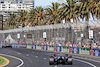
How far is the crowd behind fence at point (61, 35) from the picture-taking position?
42.0 meters

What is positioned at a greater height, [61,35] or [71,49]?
[61,35]

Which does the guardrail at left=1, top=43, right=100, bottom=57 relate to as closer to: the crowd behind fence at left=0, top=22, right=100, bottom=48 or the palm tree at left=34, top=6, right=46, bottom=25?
the crowd behind fence at left=0, top=22, right=100, bottom=48

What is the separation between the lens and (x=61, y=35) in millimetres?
49031

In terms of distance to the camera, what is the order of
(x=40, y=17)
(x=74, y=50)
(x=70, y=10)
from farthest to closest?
(x=40, y=17), (x=70, y=10), (x=74, y=50)

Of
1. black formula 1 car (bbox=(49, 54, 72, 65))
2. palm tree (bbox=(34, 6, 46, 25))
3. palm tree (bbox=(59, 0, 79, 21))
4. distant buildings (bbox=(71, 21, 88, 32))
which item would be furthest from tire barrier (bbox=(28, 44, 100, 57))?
palm tree (bbox=(34, 6, 46, 25))

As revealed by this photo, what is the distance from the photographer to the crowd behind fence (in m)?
42.0

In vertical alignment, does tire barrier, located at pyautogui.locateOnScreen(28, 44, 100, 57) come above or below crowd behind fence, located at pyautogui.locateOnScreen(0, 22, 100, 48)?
below

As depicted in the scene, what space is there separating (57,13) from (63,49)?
31.8 meters

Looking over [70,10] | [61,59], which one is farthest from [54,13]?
[61,59]

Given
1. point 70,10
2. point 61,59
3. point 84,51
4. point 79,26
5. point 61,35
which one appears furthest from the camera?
point 70,10

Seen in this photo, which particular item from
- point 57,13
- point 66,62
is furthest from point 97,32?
point 57,13

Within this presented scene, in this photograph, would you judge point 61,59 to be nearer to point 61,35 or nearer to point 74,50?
point 74,50

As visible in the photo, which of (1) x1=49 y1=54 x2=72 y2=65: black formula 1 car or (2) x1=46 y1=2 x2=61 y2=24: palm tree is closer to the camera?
(1) x1=49 y1=54 x2=72 y2=65: black formula 1 car

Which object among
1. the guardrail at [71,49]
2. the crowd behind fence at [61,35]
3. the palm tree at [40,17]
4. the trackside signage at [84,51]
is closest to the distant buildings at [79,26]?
the crowd behind fence at [61,35]
